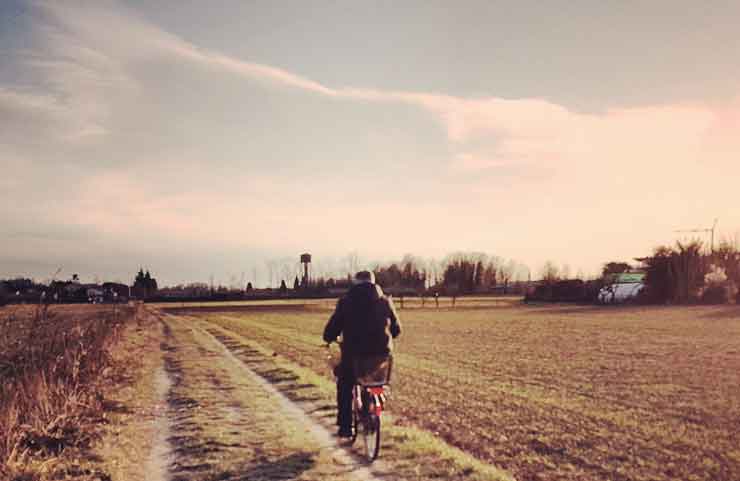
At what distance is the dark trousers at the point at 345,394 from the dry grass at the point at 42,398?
394 centimetres

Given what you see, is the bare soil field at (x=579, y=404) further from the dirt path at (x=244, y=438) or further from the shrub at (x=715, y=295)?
the shrub at (x=715, y=295)

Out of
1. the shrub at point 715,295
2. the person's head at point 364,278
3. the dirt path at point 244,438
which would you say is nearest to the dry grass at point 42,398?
the dirt path at point 244,438

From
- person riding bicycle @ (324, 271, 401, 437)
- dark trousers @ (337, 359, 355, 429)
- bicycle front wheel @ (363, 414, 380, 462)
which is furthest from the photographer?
dark trousers @ (337, 359, 355, 429)

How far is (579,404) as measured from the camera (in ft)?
49.5

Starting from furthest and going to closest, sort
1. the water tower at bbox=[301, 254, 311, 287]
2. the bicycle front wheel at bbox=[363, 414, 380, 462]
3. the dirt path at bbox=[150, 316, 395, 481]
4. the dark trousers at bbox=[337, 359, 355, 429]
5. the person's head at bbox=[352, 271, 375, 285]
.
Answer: the water tower at bbox=[301, 254, 311, 287] < the dark trousers at bbox=[337, 359, 355, 429] < the person's head at bbox=[352, 271, 375, 285] < the bicycle front wheel at bbox=[363, 414, 380, 462] < the dirt path at bbox=[150, 316, 395, 481]

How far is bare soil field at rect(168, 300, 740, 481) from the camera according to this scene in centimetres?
1016

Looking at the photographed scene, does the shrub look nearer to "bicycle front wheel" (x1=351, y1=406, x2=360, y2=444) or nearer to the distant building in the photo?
the distant building

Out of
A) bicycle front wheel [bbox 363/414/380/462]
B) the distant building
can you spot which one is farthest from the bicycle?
the distant building

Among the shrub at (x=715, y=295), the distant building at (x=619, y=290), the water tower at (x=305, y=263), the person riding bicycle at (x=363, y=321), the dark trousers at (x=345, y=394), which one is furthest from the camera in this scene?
the water tower at (x=305, y=263)

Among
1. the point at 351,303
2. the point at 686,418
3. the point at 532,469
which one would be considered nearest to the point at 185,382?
the point at 351,303

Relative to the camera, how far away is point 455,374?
67.5 ft

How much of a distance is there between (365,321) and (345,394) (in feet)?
4.79

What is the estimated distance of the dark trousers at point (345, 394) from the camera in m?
10.1

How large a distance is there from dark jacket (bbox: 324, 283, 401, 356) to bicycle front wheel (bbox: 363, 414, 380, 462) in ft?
3.23
